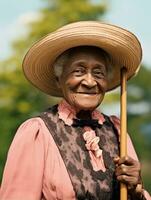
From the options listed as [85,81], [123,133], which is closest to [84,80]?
[85,81]

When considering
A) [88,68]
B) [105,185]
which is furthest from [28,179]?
[88,68]

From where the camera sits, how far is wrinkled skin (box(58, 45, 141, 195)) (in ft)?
13.2

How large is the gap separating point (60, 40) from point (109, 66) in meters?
0.34

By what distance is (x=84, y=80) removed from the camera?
4027 millimetres

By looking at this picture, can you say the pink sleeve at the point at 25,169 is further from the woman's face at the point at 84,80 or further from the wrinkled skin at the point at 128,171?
the wrinkled skin at the point at 128,171

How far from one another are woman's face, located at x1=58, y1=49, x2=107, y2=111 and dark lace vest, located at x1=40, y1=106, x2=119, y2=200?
0.14 metres

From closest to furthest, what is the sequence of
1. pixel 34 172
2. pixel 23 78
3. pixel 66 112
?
pixel 34 172
pixel 66 112
pixel 23 78

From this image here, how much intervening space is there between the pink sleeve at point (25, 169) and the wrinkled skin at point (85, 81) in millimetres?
285

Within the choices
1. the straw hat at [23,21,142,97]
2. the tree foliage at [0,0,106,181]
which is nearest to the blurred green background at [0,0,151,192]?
the tree foliage at [0,0,106,181]

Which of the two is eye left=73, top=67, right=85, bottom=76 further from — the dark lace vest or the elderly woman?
the dark lace vest

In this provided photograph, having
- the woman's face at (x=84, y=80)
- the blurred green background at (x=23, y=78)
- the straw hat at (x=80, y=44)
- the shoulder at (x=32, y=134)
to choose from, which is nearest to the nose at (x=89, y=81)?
the woman's face at (x=84, y=80)

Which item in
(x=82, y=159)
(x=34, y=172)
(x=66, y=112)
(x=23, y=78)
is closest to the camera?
(x=34, y=172)

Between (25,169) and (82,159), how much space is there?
0.32 m

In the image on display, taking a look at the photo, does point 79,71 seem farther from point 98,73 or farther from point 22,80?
point 22,80
